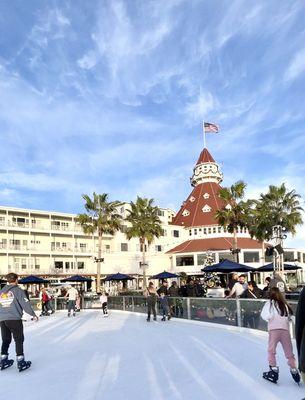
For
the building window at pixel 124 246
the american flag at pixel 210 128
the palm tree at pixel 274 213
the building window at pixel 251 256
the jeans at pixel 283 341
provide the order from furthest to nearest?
1. the american flag at pixel 210 128
2. the building window at pixel 124 246
3. the building window at pixel 251 256
4. the palm tree at pixel 274 213
5. the jeans at pixel 283 341

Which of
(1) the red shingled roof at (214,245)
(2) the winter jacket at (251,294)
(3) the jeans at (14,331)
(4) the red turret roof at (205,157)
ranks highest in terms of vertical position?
(4) the red turret roof at (205,157)

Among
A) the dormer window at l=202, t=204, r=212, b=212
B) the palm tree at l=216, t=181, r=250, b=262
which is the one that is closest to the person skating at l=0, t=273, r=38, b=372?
the palm tree at l=216, t=181, r=250, b=262

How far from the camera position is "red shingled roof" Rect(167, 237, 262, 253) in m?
54.0

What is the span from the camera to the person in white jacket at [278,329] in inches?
240

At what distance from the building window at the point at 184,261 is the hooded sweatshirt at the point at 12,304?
48.5 meters

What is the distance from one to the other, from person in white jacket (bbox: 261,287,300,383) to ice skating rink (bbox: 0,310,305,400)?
0.23 meters

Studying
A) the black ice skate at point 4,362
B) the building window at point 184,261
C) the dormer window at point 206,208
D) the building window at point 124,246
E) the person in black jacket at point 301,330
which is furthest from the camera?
the dormer window at point 206,208

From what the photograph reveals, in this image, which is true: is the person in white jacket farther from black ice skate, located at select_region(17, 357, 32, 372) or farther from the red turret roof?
the red turret roof

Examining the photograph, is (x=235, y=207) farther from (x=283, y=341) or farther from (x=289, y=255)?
(x=283, y=341)

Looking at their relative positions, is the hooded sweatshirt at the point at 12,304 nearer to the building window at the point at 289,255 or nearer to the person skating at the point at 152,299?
the person skating at the point at 152,299

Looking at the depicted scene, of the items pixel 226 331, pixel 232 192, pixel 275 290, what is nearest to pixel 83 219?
pixel 232 192

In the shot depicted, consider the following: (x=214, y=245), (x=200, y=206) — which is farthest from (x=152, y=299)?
(x=200, y=206)

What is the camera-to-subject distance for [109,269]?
54.7 metres

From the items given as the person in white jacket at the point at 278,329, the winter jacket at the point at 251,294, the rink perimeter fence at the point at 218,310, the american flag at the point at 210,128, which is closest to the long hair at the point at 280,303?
→ the person in white jacket at the point at 278,329
